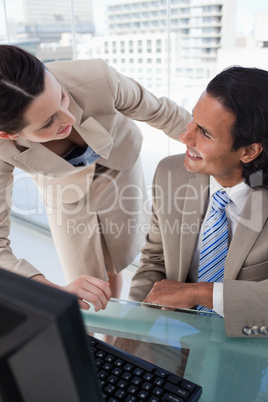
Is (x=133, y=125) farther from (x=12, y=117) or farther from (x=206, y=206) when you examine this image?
(x=12, y=117)

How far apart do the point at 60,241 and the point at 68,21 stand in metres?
1.72

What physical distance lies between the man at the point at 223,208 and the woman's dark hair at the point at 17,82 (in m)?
0.50

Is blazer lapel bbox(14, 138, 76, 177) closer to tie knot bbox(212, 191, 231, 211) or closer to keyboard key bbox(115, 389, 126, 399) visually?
tie knot bbox(212, 191, 231, 211)

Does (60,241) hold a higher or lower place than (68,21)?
lower

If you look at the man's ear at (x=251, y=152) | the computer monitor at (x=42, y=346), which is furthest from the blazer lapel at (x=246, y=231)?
the computer monitor at (x=42, y=346)

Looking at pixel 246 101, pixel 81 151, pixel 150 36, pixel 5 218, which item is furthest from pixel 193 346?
pixel 150 36

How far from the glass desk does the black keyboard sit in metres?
0.09

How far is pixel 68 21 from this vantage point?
2973 millimetres

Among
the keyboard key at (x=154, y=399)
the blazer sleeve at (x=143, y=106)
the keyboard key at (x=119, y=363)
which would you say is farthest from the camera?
the blazer sleeve at (x=143, y=106)

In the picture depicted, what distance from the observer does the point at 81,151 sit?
1.69 m

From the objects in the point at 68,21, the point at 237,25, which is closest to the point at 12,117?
the point at 237,25

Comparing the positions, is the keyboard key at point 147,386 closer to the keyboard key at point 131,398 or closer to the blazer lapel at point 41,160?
the keyboard key at point 131,398

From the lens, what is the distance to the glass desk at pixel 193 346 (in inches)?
35.6

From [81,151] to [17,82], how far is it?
1.78 ft
